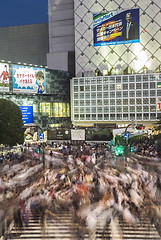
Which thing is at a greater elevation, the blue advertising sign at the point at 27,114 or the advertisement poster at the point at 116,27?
the advertisement poster at the point at 116,27

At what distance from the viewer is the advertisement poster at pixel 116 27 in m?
65.4

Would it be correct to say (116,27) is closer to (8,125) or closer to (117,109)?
(117,109)

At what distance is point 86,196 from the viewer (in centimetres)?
1274

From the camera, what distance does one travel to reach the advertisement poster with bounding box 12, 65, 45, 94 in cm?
5634

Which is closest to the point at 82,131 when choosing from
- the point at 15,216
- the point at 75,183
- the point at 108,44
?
the point at 75,183

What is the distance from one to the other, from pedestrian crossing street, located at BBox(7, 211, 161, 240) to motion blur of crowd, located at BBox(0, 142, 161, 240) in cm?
15

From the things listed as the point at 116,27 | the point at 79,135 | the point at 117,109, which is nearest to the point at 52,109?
the point at 117,109

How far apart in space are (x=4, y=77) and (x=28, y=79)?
17.4ft

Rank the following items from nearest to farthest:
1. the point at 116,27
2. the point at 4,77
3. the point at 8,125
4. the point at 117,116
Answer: the point at 8,125, the point at 4,77, the point at 117,116, the point at 116,27

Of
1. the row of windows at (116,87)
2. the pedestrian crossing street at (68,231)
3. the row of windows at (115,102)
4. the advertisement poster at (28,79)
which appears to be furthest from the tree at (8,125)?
the row of windows at (116,87)

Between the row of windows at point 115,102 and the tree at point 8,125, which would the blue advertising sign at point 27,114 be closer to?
the row of windows at point 115,102

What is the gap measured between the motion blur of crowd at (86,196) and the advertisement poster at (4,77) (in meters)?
39.5

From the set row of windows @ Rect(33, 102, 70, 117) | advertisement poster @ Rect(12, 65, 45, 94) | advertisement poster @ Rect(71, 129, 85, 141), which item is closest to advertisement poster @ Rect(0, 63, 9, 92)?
advertisement poster @ Rect(12, 65, 45, 94)

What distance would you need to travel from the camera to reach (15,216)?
11.2m
